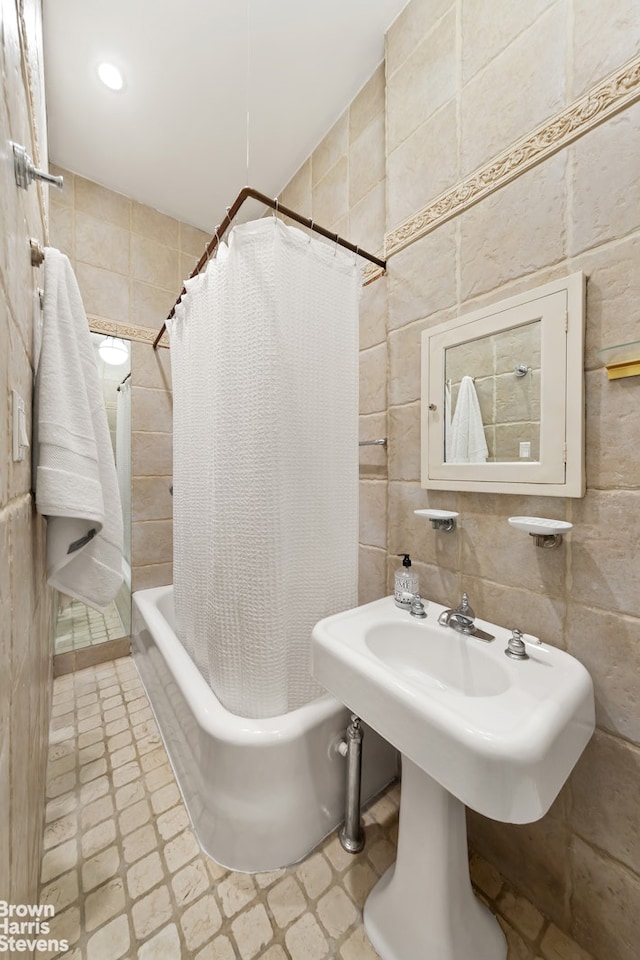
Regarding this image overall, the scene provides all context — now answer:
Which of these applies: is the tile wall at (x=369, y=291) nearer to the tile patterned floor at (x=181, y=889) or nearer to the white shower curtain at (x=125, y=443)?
the tile patterned floor at (x=181, y=889)

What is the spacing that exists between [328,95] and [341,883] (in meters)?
2.68

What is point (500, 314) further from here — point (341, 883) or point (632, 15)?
point (341, 883)

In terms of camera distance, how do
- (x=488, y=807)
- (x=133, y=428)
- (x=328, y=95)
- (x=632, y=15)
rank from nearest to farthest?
(x=488, y=807) → (x=632, y=15) → (x=328, y=95) → (x=133, y=428)

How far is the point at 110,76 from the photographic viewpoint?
1.36 meters

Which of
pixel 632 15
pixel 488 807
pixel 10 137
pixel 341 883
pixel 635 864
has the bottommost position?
pixel 341 883

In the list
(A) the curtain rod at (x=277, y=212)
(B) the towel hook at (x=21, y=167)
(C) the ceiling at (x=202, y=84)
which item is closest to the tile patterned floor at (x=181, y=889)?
(B) the towel hook at (x=21, y=167)

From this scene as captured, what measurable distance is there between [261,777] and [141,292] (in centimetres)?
230

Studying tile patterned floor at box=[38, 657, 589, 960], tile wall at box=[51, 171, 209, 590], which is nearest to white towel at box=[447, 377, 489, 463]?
tile patterned floor at box=[38, 657, 589, 960]

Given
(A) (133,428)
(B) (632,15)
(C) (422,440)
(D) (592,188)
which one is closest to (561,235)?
(D) (592,188)

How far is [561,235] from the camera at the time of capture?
81 cm

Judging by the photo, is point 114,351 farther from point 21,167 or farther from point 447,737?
point 447,737

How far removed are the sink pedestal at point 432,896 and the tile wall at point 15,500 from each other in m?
0.75

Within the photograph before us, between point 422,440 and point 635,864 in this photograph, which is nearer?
point 635,864

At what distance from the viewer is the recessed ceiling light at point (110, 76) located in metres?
→ 1.33
